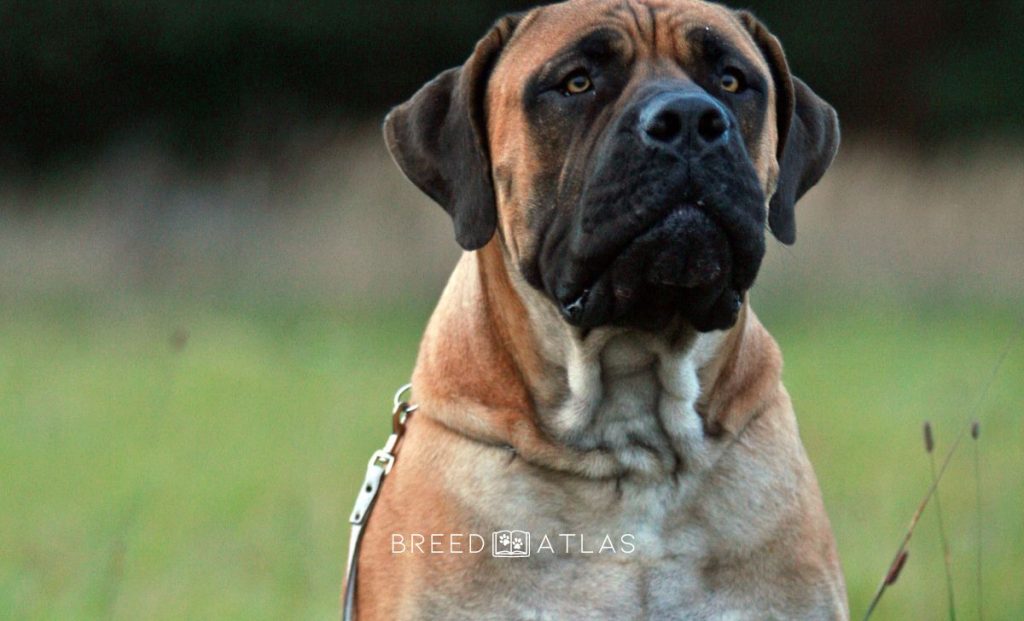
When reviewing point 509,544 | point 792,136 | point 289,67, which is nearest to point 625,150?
point 792,136

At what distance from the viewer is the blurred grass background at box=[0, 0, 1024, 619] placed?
547cm

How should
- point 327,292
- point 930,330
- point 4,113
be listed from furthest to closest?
point 4,113 < point 327,292 < point 930,330

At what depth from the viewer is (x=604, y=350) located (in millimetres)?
3398

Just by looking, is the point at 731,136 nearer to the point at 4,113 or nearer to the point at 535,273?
the point at 535,273

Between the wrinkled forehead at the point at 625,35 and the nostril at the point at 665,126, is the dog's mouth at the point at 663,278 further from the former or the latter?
the wrinkled forehead at the point at 625,35

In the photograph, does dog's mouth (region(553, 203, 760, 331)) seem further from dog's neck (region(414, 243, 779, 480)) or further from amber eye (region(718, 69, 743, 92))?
amber eye (region(718, 69, 743, 92))

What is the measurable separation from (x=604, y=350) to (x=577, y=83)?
602 mm

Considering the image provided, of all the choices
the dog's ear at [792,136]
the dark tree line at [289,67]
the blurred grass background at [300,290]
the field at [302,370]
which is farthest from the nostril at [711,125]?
the dark tree line at [289,67]

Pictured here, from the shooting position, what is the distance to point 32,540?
5754 millimetres

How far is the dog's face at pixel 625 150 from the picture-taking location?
3.07 metres

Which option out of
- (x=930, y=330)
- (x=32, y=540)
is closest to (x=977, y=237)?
(x=930, y=330)

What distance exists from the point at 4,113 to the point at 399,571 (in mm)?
14501

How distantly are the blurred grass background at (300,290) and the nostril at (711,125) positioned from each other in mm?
2013

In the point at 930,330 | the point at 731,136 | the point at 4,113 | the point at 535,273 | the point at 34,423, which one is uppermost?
the point at 4,113
